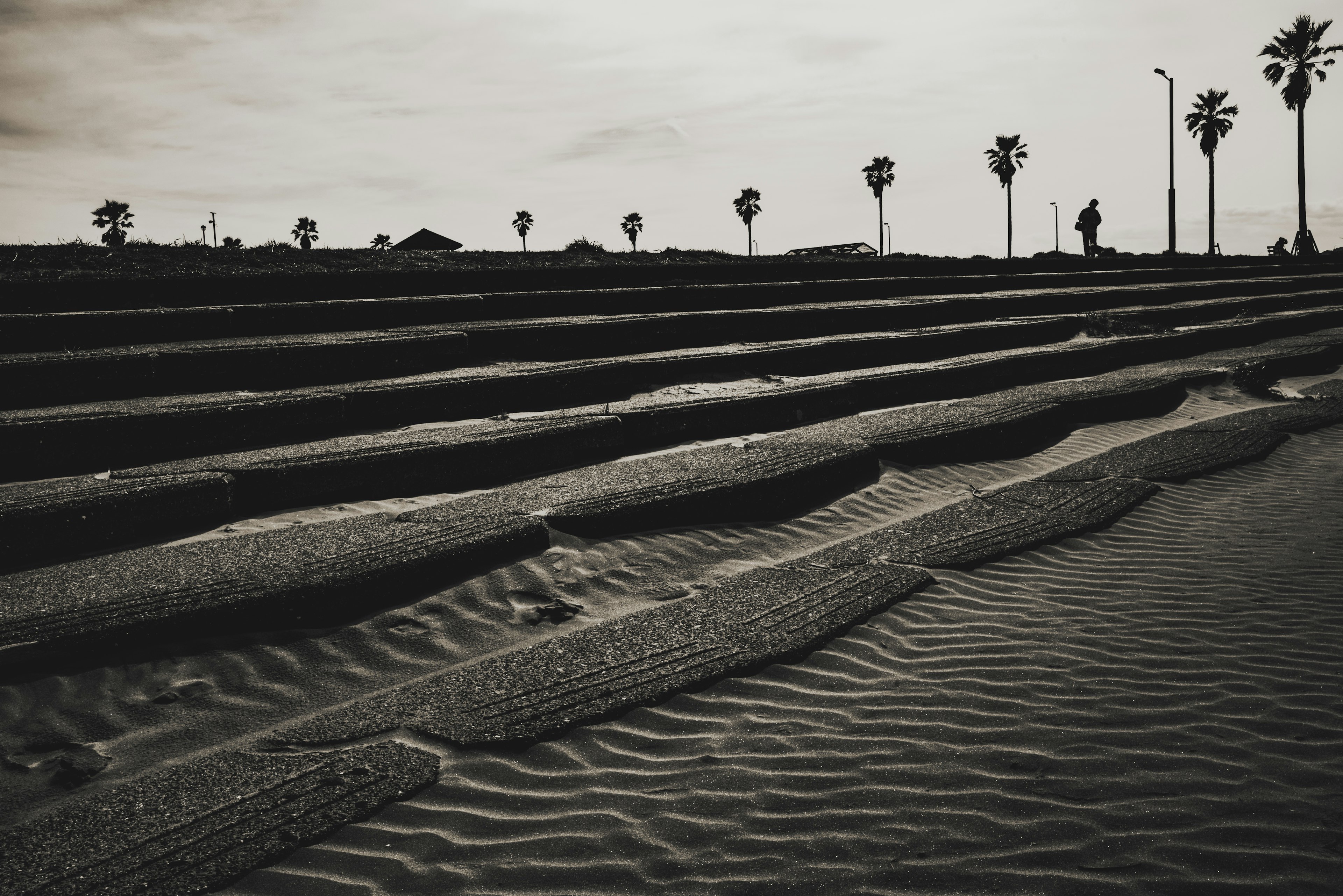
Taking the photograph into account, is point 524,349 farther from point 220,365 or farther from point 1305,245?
point 1305,245

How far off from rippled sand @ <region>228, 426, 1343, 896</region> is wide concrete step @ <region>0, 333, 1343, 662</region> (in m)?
1.18

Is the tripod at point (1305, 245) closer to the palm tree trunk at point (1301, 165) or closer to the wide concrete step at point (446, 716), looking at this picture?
the palm tree trunk at point (1301, 165)

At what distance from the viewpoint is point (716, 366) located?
24.9 feet

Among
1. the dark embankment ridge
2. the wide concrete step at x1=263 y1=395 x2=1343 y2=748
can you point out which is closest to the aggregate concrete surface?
the wide concrete step at x1=263 y1=395 x2=1343 y2=748

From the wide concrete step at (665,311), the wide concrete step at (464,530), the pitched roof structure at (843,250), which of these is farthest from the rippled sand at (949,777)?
the pitched roof structure at (843,250)

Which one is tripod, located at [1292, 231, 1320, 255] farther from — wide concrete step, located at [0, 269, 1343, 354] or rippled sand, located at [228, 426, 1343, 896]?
rippled sand, located at [228, 426, 1343, 896]

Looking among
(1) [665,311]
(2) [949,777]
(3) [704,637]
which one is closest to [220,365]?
(3) [704,637]

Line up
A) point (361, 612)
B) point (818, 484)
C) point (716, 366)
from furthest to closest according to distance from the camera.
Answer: point (716, 366), point (818, 484), point (361, 612)

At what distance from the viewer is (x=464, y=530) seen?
12.9ft

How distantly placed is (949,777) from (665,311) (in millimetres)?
7935

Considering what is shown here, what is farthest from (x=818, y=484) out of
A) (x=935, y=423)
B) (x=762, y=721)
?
(x=762, y=721)

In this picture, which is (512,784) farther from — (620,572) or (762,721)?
(620,572)

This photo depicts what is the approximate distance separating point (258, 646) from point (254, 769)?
30.3 inches

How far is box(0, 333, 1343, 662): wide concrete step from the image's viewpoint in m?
3.04
